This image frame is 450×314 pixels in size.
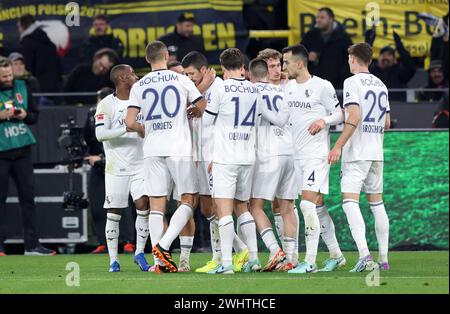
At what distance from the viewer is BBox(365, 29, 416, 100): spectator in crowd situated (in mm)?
20016

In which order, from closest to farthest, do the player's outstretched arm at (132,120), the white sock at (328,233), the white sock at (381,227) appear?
the player's outstretched arm at (132,120)
the white sock at (381,227)
the white sock at (328,233)

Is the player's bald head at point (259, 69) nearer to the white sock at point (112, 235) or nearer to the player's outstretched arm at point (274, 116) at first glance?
the player's outstretched arm at point (274, 116)

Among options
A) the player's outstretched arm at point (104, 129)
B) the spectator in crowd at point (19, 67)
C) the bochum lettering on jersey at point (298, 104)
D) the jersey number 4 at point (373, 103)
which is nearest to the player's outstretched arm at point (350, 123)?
the jersey number 4 at point (373, 103)

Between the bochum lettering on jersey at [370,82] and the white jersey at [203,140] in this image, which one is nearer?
the bochum lettering on jersey at [370,82]

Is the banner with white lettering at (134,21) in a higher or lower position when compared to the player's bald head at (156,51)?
higher

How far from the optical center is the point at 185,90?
13594mm

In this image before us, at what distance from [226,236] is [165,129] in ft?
4.29

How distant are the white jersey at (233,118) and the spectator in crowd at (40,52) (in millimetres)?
7312

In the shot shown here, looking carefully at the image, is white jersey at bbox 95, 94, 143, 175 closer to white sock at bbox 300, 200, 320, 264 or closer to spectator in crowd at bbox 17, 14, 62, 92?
white sock at bbox 300, 200, 320, 264

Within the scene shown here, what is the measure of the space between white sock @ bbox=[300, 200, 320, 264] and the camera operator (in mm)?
5891

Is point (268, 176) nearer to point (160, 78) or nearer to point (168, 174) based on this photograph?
point (168, 174)

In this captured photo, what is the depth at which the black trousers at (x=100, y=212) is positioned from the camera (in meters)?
18.8

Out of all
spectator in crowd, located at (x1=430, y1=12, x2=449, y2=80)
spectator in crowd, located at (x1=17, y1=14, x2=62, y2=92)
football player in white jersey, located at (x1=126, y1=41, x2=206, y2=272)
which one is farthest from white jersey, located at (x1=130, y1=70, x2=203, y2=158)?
spectator in crowd, located at (x1=430, y1=12, x2=449, y2=80)
